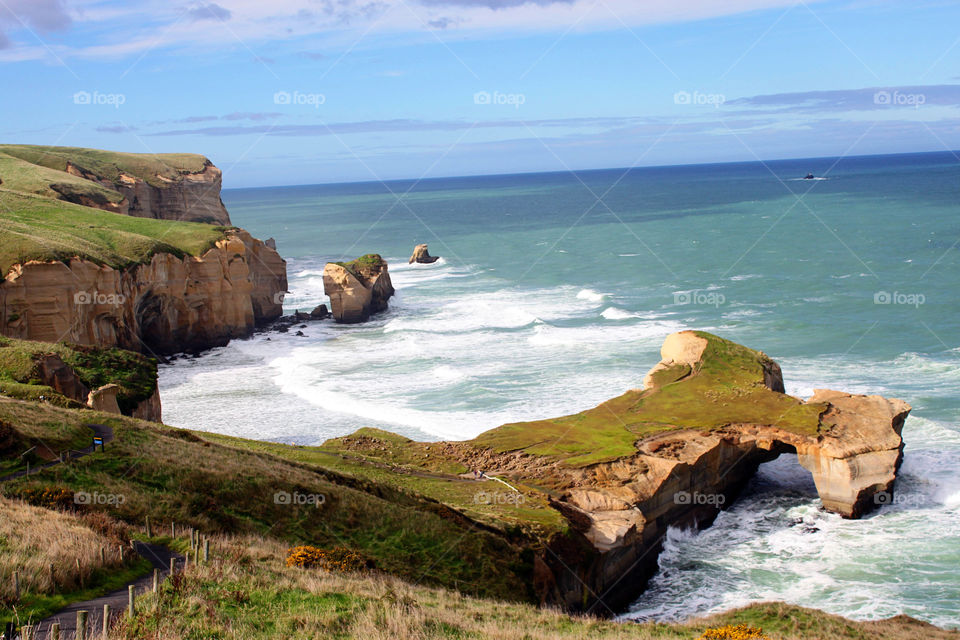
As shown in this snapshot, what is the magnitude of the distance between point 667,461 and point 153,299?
37268mm

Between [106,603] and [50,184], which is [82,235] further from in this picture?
[106,603]

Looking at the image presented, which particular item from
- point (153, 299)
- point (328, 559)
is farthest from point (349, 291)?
point (328, 559)

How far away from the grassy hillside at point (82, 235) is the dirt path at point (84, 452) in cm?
2168

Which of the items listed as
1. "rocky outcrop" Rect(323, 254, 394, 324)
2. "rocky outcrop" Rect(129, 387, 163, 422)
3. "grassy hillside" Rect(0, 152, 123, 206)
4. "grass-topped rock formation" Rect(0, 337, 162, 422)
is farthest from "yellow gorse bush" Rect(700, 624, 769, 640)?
"grassy hillside" Rect(0, 152, 123, 206)

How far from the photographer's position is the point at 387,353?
→ 5306cm

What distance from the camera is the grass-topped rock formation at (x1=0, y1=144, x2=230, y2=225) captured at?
6800cm

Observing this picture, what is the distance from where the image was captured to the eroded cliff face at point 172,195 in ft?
254

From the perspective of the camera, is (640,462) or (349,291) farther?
(349,291)

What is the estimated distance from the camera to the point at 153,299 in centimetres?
5194

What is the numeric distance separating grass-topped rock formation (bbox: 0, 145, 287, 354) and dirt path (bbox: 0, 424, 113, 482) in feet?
66.4

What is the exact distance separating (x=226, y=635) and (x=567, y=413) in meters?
26.3

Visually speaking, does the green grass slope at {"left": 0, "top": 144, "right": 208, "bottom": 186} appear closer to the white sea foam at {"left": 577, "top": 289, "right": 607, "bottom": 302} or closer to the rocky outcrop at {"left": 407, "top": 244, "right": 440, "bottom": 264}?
the rocky outcrop at {"left": 407, "top": 244, "right": 440, "bottom": 264}

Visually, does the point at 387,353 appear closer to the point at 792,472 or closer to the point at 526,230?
the point at 792,472

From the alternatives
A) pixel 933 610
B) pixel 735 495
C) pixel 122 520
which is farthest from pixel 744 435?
pixel 122 520
